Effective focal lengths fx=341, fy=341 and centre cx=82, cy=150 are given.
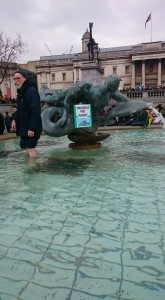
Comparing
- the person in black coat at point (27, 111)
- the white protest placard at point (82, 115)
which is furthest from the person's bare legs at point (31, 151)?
the white protest placard at point (82, 115)

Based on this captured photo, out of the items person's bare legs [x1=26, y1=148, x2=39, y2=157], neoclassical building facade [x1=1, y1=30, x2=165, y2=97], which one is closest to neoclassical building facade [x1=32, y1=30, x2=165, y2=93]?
neoclassical building facade [x1=1, y1=30, x2=165, y2=97]

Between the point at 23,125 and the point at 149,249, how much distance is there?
4208mm

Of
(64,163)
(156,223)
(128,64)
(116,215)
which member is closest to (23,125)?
(64,163)

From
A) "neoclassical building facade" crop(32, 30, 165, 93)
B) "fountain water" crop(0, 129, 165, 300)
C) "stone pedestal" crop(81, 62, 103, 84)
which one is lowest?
"fountain water" crop(0, 129, 165, 300)

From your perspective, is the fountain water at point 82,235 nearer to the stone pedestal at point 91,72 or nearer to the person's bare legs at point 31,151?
the person's bare legs at point 31,151

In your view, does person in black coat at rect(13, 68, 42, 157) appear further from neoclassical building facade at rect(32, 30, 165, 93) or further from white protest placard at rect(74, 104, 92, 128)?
neoclassical building facade at rect(32, 30, 165, 93)

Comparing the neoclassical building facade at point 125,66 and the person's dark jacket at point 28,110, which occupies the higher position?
the neoclassical building facade at point 125,66

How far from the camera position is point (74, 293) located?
218cm

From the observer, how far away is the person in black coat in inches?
243

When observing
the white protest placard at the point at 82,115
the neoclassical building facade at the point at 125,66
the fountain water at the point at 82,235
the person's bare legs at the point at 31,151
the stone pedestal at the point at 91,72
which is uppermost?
the neoclassical building facade at the point at 125,66

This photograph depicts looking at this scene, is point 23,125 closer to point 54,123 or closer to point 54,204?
Answer: point 54,123

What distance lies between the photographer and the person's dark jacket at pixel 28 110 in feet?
20.2

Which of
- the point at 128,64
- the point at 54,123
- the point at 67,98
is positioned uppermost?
the point at 128,64

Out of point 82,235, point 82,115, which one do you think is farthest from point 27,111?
point 82,235
